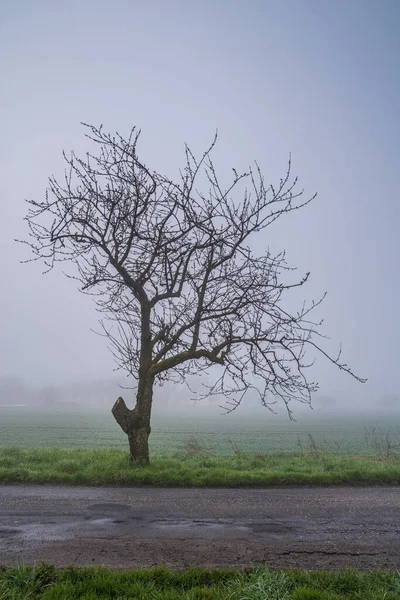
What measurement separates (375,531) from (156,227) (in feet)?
26.7

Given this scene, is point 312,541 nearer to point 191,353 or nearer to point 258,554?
point 258,554

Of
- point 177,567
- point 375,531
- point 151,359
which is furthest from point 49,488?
point 375,531

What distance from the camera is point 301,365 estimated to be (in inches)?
476

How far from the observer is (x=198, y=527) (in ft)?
21.8

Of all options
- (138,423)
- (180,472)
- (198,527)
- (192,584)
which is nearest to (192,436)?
(138,423)

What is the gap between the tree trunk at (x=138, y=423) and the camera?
1156cm

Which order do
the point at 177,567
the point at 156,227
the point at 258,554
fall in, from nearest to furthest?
the point at 177,567 < the point at 258,554 < the point at 156,227

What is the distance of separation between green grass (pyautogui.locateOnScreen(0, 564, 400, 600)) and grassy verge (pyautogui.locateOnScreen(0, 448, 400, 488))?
5193mm

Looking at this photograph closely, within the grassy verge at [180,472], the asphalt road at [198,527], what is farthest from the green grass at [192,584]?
the grassy verge at [180,472]

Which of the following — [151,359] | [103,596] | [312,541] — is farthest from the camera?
[151,359]

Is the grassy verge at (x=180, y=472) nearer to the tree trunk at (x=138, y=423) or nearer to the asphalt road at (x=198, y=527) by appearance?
the tree trunk at (x=138, y=423)

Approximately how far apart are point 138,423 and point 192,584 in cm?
715

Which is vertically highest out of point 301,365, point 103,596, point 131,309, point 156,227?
point 156,227

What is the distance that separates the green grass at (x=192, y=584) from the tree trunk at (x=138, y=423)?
6.72 meters
